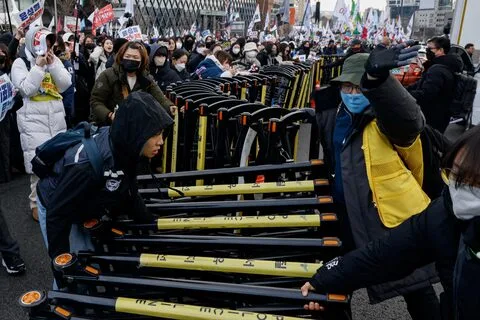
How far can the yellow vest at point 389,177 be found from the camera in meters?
2.36

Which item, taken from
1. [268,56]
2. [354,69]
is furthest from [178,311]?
[268,56]

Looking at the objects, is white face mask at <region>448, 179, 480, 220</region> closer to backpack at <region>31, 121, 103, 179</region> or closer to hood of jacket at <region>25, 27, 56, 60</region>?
backpack at <region>31, 121, 103, 179</region>

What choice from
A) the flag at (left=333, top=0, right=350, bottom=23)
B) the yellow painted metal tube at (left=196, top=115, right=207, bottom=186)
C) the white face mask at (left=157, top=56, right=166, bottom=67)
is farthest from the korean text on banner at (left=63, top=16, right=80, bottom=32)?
the flag at (left=333, top=0, right=350, bottom=23)

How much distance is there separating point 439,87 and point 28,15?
6.20 m

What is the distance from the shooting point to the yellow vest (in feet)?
7.75

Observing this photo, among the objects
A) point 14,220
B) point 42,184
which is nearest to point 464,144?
point 42,184

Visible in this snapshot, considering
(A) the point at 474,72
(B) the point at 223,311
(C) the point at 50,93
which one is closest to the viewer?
(B) the point at 223,311

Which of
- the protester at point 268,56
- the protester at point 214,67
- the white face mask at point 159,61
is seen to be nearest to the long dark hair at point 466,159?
the white face mask at point 159,61

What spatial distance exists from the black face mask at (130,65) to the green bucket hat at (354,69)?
2642mm

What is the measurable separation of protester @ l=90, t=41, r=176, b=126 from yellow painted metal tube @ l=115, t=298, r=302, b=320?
2.97m

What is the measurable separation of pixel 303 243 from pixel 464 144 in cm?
96

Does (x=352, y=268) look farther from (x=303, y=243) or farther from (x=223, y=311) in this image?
(x=223, y=311)

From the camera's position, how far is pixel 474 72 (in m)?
9.40

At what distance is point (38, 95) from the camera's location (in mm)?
4609
